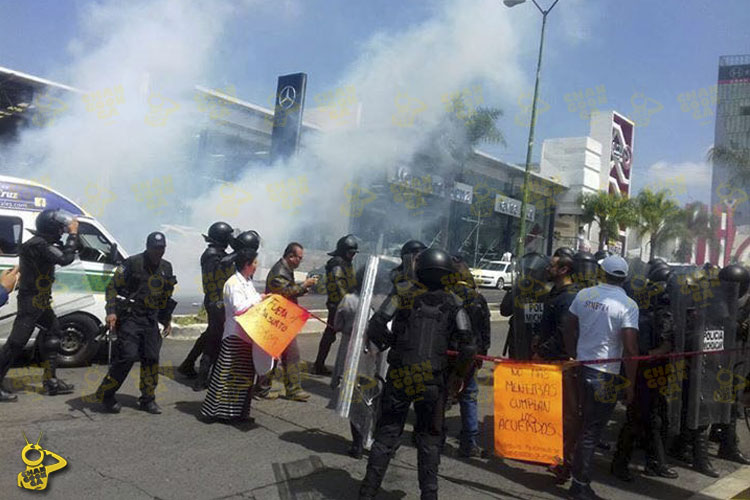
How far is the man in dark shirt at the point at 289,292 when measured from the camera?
5.41 meters

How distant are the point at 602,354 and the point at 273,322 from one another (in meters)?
2.51

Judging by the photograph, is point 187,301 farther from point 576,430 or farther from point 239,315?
point 576,430

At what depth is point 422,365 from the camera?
3.30m

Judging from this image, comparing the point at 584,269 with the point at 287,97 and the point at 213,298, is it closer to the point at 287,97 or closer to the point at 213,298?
the point at 213,298

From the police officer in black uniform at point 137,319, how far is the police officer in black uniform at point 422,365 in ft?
8.01

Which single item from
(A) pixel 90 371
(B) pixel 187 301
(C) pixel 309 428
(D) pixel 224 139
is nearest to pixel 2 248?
(A) pixel 90 371

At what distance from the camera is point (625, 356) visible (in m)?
3.83

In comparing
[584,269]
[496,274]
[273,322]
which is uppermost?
[496,274]

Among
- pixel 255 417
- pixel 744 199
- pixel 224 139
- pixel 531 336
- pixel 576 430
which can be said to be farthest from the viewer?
pixel 224 139

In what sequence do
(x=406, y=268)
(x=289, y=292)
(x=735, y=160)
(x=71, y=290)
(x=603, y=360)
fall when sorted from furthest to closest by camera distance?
(x=735, y=160) < (x=71, y=290) < (x=289, y=292) < (x=406, y=268) < (x=603, y=360)

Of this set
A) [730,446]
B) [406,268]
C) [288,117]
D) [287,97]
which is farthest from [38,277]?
[287,97]

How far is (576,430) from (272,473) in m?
2.10

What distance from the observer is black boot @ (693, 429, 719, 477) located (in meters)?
4.59

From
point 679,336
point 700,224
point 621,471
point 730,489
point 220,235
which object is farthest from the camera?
point 700,224
